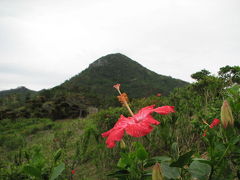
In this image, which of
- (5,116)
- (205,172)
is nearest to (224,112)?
(205,172)

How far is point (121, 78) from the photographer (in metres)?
38.8

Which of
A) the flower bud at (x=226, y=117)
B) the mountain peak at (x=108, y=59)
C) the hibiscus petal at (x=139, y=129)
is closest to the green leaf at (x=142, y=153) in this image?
the hibiscus petal at (x=139, y=129)

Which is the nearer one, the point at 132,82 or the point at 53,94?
the point at 53,94

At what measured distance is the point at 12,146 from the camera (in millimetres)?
6871

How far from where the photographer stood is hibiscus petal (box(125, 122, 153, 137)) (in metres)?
0.57

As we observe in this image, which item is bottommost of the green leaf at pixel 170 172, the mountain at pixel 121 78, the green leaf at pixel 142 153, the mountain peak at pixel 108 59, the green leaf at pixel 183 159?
the green leaf at pixel 170 172

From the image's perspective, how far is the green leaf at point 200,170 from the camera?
45 cm

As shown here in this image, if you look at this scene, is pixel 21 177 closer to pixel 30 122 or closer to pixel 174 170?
pixel 174 170

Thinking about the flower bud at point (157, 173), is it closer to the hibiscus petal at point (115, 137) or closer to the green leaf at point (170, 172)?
the green leaf at point (170, 172)

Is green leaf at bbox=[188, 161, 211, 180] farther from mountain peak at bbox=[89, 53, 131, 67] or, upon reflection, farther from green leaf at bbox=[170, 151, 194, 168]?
mountain peak at bbox=[89, 53, 131, 67]

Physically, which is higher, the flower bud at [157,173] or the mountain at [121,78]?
the mountain at [121,78]

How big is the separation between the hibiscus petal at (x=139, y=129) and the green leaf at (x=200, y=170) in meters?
0.16

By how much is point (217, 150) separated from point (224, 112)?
11cm

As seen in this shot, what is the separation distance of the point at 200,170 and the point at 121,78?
38.5 meters
